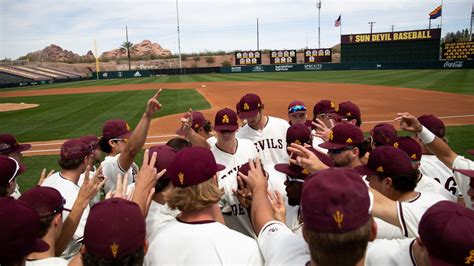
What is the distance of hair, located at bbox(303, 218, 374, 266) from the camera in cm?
159

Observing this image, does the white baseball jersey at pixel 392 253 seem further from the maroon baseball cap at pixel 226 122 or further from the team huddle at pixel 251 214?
the maroon baseball cap at pixel 226 122

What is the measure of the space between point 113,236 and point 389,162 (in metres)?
2.26

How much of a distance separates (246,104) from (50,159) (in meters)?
7.03

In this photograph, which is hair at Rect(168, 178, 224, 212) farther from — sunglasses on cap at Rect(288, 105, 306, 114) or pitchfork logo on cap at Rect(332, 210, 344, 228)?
sunglasses on cap at Rect(288, 105, 306, 114)

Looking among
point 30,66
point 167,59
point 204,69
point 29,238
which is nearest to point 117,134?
point 29,238

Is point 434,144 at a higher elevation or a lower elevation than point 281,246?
higher

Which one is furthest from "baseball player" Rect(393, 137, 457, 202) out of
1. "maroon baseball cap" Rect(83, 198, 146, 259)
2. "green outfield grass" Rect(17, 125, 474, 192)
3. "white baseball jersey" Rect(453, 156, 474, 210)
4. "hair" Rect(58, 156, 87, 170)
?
"green outfield grass" Rect(17, 125, 474, 192)

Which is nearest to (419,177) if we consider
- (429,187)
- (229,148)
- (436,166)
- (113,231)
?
(429,187)

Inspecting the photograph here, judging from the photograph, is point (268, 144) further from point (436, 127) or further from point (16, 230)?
point (16, 230)

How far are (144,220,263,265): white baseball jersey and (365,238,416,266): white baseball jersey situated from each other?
73cm

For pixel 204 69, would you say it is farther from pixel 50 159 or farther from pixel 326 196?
pixel 326 196

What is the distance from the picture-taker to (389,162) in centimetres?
290

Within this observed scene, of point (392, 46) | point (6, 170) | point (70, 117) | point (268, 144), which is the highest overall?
point (392, 46)

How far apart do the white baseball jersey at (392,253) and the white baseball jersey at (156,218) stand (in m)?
1.41
